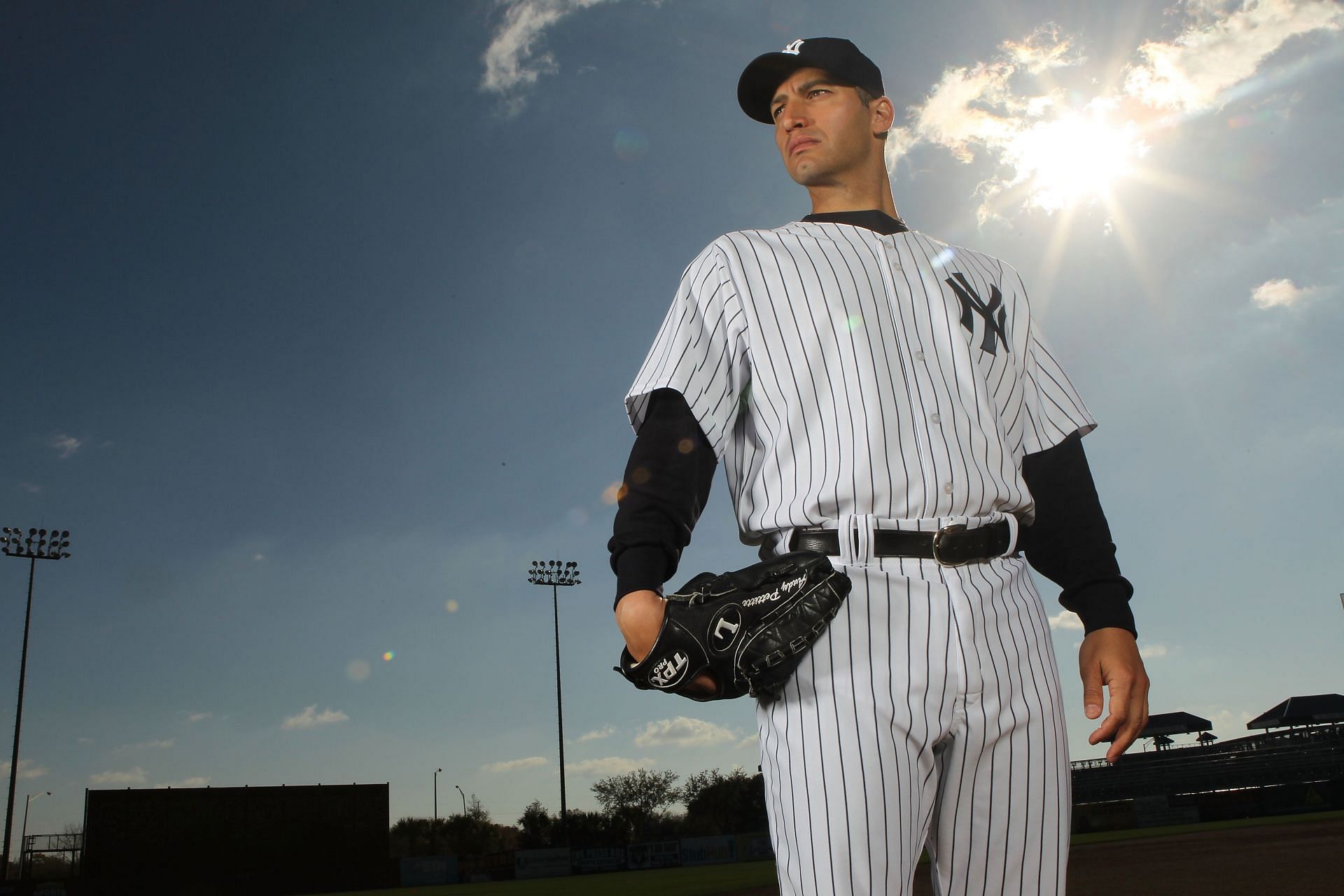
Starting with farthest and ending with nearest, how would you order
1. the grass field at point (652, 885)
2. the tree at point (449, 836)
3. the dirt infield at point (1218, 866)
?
1. the tree at point (449, 836)
2. the grass field at point (652, 885)
3. the dirt infield at point (1218, 866)

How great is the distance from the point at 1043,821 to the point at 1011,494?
18.0 inches

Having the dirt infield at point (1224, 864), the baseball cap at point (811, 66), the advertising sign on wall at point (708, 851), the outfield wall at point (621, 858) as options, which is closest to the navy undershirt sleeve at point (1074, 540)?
the baseball cap at point (811, 66)

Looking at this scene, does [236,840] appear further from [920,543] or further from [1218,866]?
[920,543]

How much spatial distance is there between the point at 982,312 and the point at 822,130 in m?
0.44

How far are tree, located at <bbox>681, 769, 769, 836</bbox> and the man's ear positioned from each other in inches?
2179

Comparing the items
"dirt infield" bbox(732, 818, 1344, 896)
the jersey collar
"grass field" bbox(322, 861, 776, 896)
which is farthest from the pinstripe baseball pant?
"grass field" bbox(322, 861, 776, 896)

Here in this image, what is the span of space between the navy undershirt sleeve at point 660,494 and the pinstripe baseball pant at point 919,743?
0.23 meters

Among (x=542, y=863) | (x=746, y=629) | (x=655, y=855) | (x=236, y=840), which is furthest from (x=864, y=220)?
(x=236, y=840)

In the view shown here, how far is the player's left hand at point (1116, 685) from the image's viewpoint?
147cm

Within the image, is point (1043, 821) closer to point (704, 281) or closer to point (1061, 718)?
point (1061, 718)

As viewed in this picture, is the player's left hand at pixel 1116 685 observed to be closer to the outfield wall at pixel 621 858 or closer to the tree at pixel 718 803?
the outfield wall at pixel 621 858

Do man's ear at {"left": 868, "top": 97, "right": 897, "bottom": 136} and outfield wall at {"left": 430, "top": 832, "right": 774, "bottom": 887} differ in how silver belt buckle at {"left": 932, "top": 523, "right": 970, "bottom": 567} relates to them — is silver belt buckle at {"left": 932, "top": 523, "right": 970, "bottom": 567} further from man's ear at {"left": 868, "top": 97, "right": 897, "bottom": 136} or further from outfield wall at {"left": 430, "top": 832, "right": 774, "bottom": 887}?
outfield wall at {"left": 430, "top": 832, "right": 774, "bottom": 887}

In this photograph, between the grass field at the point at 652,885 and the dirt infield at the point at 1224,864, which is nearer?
the dirt infield at the point at 1224,864

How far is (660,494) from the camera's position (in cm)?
140
